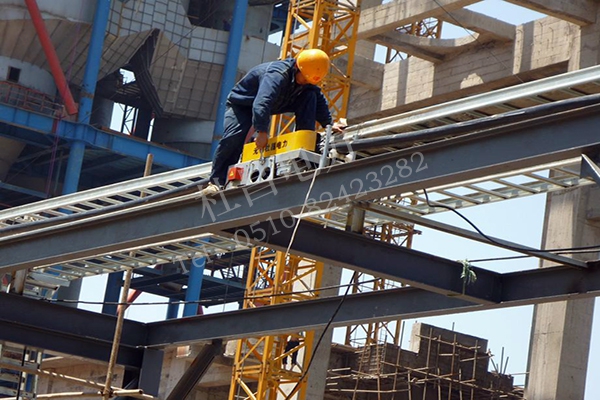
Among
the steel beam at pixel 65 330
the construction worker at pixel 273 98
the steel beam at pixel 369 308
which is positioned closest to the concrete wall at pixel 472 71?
the steel beam at pixel 369 308

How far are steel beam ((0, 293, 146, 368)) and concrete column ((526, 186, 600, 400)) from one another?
8877 mm

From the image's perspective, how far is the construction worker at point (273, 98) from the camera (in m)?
11.0

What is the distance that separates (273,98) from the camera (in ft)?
35.6

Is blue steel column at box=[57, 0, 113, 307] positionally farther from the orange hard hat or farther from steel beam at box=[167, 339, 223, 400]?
the orange hard hat

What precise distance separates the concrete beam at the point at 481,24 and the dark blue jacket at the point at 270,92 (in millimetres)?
11722

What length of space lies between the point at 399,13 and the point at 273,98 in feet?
45.0

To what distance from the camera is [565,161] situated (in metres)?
9.50

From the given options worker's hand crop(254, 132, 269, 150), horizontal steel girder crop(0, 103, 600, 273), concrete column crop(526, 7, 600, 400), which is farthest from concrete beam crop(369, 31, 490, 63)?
worker's hand crop(254, 132, 269, 150)

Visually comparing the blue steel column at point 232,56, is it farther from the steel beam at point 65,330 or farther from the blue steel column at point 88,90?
the steel beam at point 65,330

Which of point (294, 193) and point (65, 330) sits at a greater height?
point (294, 193)

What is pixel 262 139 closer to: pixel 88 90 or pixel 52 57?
pixel 52 57

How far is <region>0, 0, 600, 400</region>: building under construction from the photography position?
33.1 feet

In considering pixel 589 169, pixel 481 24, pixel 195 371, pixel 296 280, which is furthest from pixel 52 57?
pixel 589 169

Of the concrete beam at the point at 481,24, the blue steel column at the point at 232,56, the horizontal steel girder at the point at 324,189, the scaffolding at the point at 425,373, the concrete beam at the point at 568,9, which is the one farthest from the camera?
the blue steel column at the point at 232,56
